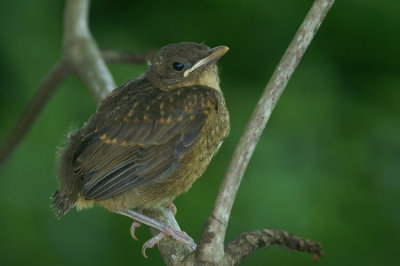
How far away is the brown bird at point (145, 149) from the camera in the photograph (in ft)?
8.68

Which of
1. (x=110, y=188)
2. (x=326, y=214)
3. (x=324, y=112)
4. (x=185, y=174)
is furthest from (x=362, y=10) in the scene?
(x=110, y=188)

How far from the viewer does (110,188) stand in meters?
2.61

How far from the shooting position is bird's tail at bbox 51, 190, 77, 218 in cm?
265

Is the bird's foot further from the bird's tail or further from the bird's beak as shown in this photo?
the bird's beak

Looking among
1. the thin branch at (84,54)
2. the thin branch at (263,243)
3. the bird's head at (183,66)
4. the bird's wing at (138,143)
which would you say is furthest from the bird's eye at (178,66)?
the thin branch at (263,243)

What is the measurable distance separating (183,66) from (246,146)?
0.92 m

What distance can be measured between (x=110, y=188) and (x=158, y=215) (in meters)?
0.30

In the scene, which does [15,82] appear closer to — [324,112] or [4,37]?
[4,37]

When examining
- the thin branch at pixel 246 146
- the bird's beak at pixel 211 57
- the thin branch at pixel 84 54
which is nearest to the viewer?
the thin branch at pixel 246 146

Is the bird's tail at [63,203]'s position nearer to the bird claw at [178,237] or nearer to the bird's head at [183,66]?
the bird claw at [178,237]

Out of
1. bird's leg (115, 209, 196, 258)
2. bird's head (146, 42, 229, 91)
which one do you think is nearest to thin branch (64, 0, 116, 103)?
bird's head (146, 42, 229, 91)

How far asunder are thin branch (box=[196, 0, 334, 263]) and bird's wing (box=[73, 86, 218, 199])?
2.17 ft

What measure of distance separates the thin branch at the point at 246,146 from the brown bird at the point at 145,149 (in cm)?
54

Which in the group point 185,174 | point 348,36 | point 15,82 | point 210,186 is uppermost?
point 348,36
